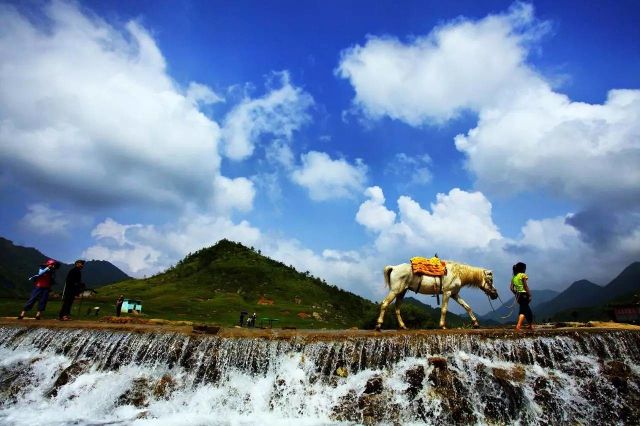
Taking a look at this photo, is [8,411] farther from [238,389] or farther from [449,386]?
[449,386]

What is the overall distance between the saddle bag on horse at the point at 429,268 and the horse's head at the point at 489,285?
2962 millimetres

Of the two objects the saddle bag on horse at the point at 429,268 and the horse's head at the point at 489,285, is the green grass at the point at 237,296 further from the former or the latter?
the saddle bag on horse at the point at 429,268

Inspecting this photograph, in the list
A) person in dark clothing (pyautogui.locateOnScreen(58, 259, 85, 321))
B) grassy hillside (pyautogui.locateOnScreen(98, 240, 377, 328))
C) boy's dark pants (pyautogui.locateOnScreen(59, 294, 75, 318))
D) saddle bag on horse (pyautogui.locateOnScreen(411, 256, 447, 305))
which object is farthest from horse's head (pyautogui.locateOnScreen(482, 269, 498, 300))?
grassy hillside (pyautogui.locateOnScreen(98, 240, 377, 328))

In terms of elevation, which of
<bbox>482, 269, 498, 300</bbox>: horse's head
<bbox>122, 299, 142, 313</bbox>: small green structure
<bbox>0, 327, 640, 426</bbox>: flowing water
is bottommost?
<bbox>0, 327, 640, 426</bbox>: flowing water

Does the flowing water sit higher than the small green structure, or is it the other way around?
the small green structure

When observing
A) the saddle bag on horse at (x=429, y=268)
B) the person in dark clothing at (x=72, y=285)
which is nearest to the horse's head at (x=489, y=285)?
the saddle bag on horse at (x=429, y=268)

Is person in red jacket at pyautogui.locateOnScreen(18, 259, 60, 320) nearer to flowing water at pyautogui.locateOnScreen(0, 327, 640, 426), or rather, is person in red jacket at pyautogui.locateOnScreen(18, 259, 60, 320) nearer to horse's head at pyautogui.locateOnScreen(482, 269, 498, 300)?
flowing water at pyautogui.locateOnScreen(0, 327, 640, 426)

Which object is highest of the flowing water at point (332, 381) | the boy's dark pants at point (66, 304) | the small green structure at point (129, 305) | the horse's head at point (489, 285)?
the horse's head at point (489, 285)

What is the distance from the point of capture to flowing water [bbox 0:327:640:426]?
13922 millimetres

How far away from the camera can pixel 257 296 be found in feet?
211

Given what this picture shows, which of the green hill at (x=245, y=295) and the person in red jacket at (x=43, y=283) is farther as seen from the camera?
the green hill at (x=245, y=295)

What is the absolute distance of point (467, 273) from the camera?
21.0 m

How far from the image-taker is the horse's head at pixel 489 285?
2153 cm

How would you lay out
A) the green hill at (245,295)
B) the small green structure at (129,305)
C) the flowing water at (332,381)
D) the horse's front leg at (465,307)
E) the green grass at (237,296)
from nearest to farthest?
the flowing water at (332,381), the horse's front leg at (465,307), the small green structure at (129,305), the green grass at (237,296), the green hill at (245,295)
